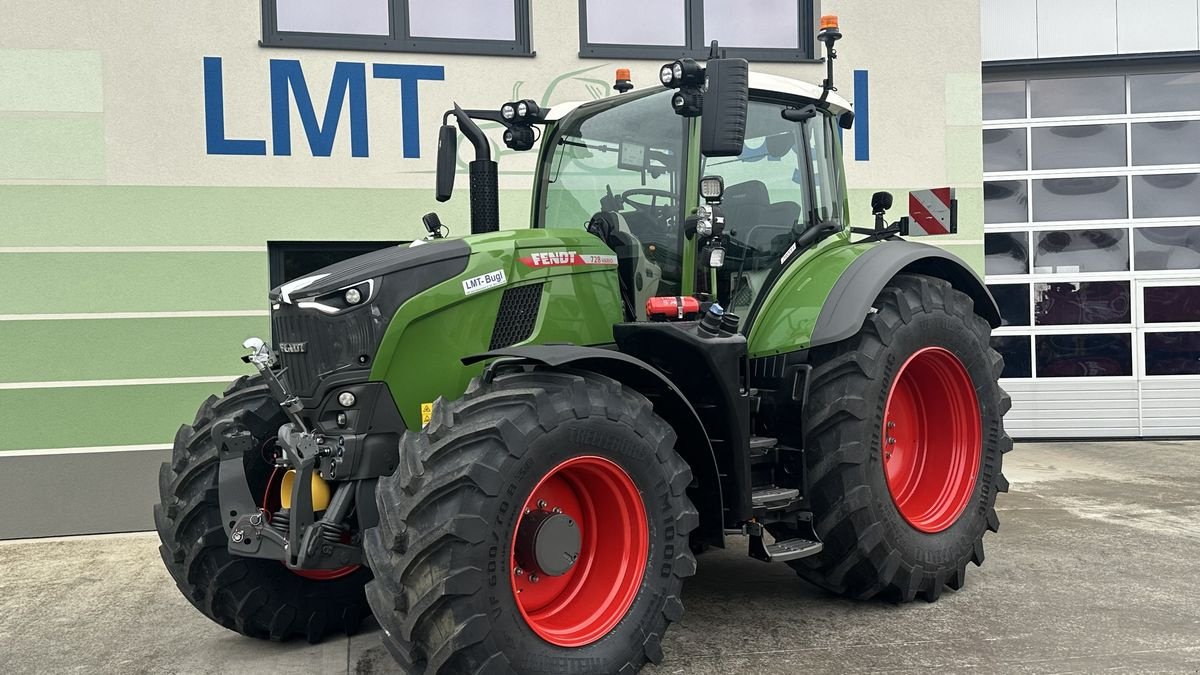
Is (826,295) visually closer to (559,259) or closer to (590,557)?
(559,259)

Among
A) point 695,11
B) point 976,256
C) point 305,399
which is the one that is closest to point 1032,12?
point 976,256

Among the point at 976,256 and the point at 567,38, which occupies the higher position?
the point at 567,38

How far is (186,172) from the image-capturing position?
24.2 feet

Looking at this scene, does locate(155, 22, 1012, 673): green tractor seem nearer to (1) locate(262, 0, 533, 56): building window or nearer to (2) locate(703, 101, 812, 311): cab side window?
(2) locate(703, 101, 812, 311): cab side window

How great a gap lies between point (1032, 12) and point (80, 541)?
9583 mm

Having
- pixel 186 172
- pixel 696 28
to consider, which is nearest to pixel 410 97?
pixel 186 172

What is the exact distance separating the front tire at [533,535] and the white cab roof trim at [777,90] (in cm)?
185

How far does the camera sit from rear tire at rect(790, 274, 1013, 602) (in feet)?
14.8

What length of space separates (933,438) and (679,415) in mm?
1919

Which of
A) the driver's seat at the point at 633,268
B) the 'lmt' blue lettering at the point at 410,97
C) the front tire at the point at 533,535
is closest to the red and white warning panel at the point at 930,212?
the 'lmt' blue lettering at the point at 410,97

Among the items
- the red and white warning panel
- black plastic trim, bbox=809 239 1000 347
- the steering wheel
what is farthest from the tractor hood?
the red and white warning panel

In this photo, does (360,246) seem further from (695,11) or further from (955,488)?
(955,488)

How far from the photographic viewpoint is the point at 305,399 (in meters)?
3.96

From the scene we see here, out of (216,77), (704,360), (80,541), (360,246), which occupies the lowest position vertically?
(80,541)
